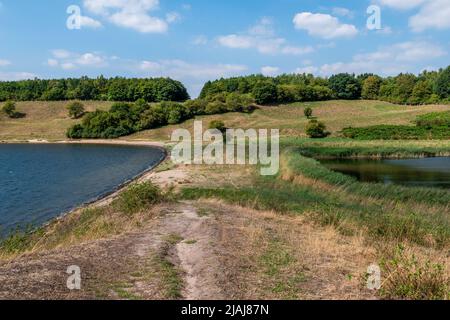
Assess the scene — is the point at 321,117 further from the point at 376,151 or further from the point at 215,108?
the point at 376,151

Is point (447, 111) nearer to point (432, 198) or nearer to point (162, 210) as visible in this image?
point (432, 198)

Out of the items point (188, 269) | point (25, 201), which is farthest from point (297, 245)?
point (25, 201)

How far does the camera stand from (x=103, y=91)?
17062cm

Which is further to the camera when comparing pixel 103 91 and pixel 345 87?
pixel 103 91

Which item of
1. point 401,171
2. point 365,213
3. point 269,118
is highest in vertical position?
point 269,118

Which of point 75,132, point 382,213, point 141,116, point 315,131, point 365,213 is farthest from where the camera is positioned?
point 141,116

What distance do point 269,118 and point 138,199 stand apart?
4176 inches

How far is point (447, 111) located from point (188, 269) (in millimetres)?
112162

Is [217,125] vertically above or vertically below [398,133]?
above

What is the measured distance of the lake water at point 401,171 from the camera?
4297 cm

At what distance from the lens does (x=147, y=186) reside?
24172 mm

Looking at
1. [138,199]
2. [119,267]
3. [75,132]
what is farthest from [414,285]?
[75,132]

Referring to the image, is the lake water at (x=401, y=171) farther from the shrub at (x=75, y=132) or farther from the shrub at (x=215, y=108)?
the shrub at (x=75, y=132)

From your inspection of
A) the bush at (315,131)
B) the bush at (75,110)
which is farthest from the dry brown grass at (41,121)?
the bush at (315,131)
